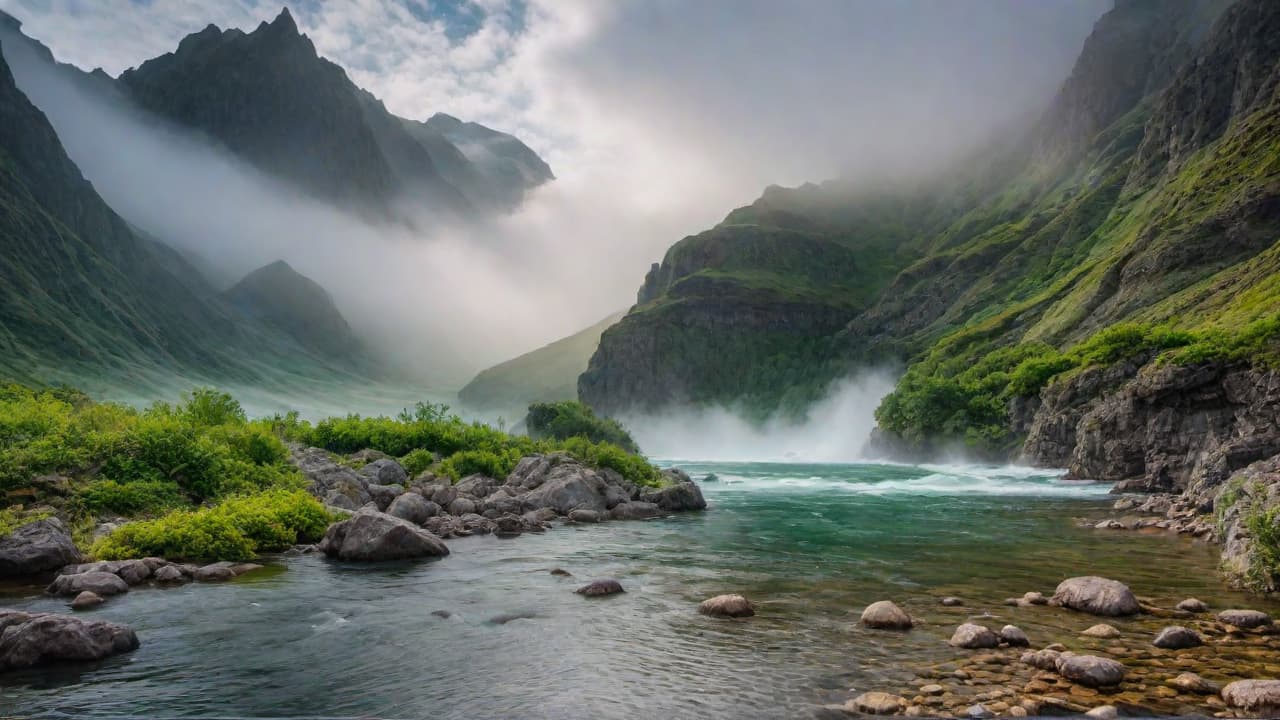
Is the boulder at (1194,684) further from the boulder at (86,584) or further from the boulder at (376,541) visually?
the boulder at (86,584)

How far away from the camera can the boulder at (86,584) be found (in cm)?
1939

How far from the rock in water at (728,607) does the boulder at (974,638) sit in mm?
5341

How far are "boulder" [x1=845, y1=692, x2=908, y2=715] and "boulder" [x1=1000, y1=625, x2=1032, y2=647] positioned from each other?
174 inches

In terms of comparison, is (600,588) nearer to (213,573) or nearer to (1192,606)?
(213,573)

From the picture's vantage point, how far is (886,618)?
1666cm

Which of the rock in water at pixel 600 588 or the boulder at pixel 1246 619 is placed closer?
the boulder at pixel 1246 619

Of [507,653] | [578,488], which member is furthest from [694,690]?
[578,488]

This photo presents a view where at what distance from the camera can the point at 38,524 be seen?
22.8m

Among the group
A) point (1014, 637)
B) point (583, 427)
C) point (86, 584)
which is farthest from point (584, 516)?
point (583, 427)

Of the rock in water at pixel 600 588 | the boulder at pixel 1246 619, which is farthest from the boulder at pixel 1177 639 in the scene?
the rock in water at pixel 600 588

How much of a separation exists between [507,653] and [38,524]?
60.2 feet

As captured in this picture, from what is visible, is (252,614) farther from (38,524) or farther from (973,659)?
(973,659)

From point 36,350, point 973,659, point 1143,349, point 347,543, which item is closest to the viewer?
point 973,659

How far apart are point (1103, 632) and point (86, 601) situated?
2503 centimetres
